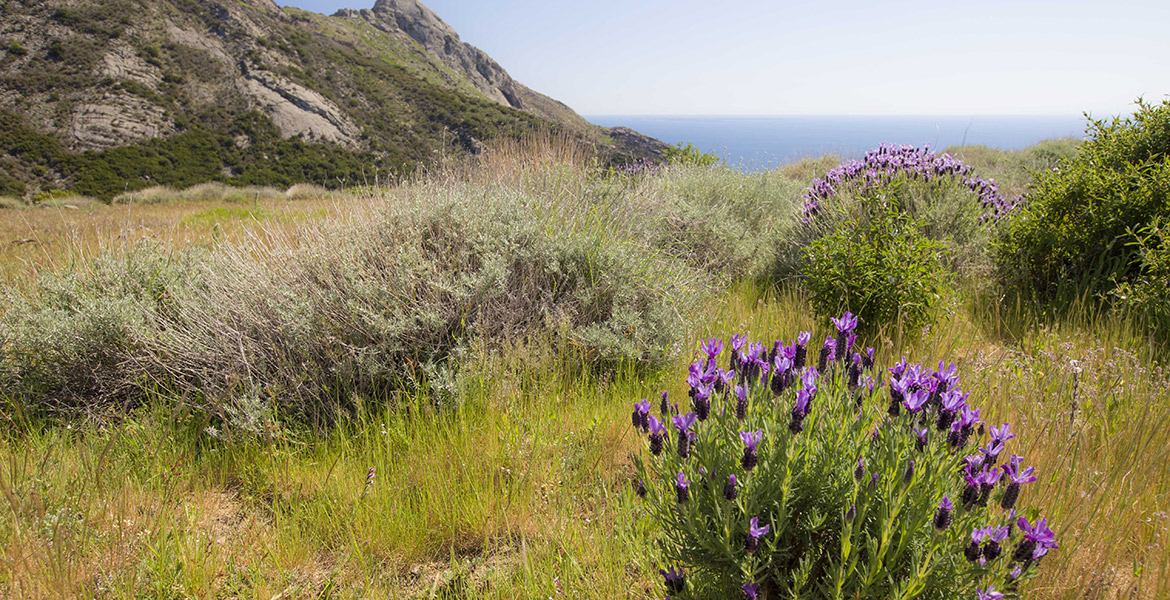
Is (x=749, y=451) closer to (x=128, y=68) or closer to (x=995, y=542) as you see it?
(x=995, y=542)

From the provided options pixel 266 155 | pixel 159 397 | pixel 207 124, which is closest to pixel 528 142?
pixel 159 397

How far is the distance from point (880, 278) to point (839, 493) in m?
2.69

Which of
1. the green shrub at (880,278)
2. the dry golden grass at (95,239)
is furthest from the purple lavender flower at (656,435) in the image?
the dry golden grass at (95,239)

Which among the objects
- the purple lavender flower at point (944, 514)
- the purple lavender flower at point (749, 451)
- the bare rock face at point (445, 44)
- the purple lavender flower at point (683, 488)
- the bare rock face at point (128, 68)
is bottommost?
the purple lavender flower at point (683, 488)

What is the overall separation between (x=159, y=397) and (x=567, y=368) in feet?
8.14

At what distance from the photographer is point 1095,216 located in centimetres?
383

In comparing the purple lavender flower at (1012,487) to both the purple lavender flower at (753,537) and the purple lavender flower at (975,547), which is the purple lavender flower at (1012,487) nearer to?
the purple lavender flower at (975,547)

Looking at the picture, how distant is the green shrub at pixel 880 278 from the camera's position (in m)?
3.51

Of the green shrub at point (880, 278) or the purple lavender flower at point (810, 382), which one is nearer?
the purple lavender flower at point (810, 382)

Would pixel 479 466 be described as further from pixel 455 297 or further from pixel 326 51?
pixel 326 51

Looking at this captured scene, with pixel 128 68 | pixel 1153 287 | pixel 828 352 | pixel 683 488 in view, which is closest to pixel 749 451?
pixel 683 488

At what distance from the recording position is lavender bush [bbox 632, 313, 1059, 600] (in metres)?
1.23

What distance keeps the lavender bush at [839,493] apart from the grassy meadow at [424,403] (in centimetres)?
41

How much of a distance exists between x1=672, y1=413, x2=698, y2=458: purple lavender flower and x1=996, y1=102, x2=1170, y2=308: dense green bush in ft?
12.7
